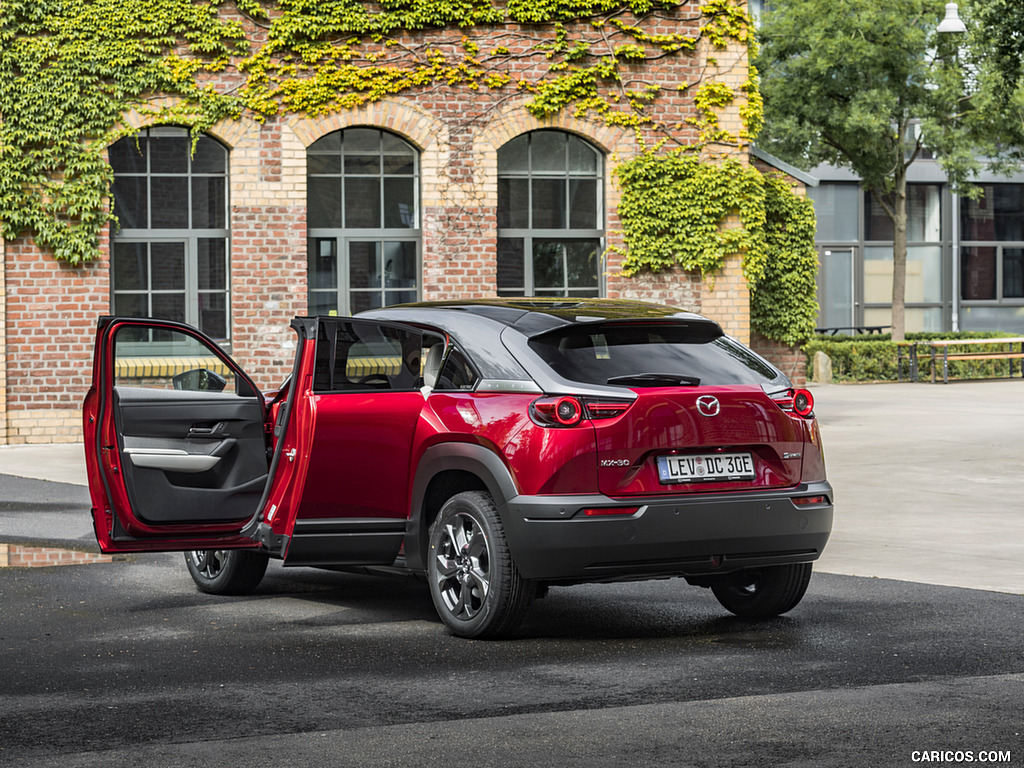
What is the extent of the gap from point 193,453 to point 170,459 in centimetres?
14

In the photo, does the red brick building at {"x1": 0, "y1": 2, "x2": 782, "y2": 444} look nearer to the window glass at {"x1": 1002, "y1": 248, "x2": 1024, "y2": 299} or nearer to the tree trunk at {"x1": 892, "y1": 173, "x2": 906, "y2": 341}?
the tree trunk at {"x1": 892, "y1": 173, "x2": 906, "y2": 341}

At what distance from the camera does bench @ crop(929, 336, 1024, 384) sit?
29.1 metres

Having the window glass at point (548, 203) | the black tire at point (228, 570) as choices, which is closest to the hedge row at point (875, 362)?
the window glass at point (548, 203)

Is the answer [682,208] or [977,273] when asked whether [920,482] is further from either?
[977,273]

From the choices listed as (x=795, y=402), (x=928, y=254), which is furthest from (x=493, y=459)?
(x=928, y=254)

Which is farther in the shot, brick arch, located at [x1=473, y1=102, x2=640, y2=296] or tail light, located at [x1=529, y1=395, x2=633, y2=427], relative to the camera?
brick arch, located at [x1=473, y1=102, x2=640, y2=296]

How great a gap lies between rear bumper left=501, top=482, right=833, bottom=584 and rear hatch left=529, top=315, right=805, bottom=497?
4.1 inches

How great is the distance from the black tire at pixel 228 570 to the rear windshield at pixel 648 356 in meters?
2.29

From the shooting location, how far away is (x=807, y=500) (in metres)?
6.96

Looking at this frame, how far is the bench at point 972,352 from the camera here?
29.1 m

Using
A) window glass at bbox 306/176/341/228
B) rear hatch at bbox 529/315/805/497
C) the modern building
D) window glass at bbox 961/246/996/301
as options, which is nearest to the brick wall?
window glass at bbox 306/176/341/228

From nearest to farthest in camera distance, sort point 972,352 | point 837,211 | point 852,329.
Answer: point 972,352, point 852,329, point 837,211

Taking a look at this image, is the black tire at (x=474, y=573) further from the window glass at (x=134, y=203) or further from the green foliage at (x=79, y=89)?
the window glass at (x=134, y=203)

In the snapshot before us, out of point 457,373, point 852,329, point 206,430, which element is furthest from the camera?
point 852,329
